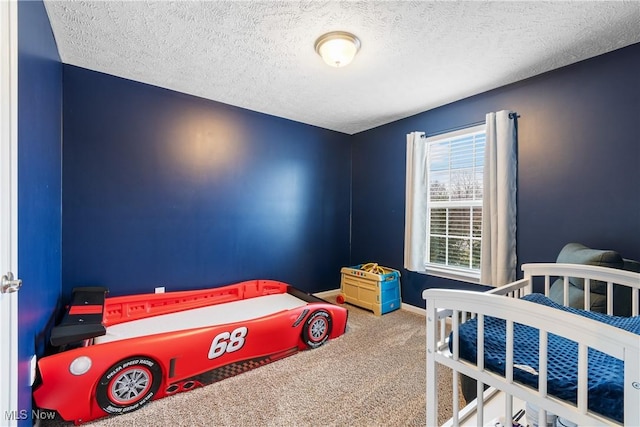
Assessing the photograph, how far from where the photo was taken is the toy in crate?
3.09 metres

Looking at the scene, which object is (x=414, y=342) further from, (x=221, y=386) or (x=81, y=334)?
(x=81, y=334)

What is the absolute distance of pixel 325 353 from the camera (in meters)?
2.27

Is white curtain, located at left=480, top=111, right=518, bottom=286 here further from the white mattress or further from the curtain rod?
the white mattress

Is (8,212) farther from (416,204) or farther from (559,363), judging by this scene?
(416,204)

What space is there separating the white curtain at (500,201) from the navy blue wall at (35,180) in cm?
306

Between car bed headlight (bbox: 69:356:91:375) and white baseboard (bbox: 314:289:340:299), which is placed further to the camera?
white baseboard (bbox: 314:289:340:299)

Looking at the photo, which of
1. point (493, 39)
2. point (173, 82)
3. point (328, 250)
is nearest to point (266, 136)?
point (173, 82)

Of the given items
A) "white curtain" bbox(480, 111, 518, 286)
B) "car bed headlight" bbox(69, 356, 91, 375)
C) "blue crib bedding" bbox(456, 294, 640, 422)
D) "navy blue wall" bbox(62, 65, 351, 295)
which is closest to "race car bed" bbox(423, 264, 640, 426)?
"blue crib bedding" bbox(456, 294, 640, 422)

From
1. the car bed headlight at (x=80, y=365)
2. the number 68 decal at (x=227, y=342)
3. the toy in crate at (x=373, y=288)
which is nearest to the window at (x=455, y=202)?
the toy in crate at (x=373, y=288)

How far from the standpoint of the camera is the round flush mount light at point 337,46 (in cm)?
177

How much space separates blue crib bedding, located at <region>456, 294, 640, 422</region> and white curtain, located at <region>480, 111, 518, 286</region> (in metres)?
1.24

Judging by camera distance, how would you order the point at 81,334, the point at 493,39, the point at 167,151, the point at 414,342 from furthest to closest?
the point at 167,151
the point at 414,342
the point at 493,39
the point at 81,334

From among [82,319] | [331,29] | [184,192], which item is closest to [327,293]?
[184,192]

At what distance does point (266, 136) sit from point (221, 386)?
8.28 feet
